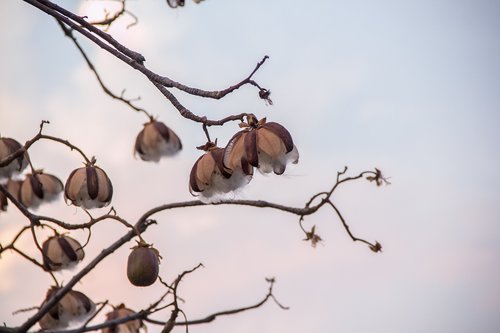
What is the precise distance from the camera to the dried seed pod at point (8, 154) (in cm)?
269

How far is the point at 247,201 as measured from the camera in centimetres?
175

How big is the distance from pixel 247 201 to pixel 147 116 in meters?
0.51

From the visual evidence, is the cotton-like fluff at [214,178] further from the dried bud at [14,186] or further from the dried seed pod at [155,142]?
the dried bud at [14,186]

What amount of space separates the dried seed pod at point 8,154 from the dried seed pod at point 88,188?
0.36 metres

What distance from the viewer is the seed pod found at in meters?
2.04

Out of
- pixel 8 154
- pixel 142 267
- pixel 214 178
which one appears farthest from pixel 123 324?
pixel 8 154

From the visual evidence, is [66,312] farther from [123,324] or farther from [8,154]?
[8,154]

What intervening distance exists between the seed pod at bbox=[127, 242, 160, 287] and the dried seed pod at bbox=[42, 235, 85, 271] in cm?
54

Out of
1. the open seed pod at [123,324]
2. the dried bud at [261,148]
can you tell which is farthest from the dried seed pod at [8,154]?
the dried bud at [261,148]

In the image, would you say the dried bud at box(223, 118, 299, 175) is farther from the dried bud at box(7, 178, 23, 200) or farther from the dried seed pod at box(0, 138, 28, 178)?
the dried bud at box(7, 178, 23, 200)

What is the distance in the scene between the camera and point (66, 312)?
217 cm

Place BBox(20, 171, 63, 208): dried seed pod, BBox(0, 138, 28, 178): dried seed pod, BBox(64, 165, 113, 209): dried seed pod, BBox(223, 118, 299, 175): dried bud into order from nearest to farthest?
1. BBox(223, 118, 299, 175): dried bud
2. BBox(64, 165, 113, 209): dried seed pod
3. BBox(0, 138, 28, 178): dried seed pod
4. BBox(20, 171, 63, 208): dried seed pod

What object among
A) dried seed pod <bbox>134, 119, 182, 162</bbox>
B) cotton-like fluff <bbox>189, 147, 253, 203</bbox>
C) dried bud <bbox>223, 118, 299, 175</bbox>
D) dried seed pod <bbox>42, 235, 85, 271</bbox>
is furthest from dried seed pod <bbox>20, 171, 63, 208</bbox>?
dried bud <bbox>223, 118, 299, 175</bbox>

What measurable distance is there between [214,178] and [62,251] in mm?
975
